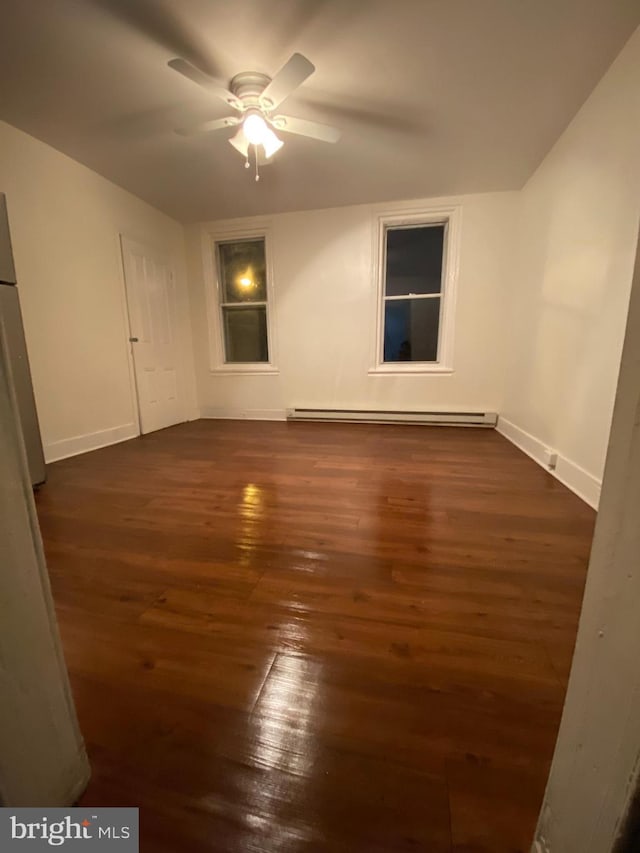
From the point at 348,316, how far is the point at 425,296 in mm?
922

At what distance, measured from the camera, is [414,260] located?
3.86m

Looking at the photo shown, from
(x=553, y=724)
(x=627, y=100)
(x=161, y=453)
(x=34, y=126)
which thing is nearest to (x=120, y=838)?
(x=553, y=724)

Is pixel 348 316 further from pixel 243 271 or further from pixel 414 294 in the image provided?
pixel 243 271

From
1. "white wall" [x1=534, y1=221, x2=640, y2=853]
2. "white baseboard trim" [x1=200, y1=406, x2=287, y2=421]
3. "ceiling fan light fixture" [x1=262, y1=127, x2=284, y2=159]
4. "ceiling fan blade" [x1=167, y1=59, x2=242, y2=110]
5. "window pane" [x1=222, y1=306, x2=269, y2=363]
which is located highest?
"ceiling fan blade" [x1=167, y1=59, x2=242, y2=110]

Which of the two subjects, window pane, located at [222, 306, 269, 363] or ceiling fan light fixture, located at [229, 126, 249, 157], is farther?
window pane, located at [222, 306, 269, 363]

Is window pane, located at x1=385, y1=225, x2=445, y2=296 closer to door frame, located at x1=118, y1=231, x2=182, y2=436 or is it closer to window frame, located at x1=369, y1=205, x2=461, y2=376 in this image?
window frame, located at x1=369, y1=205, x2=461, y2=376

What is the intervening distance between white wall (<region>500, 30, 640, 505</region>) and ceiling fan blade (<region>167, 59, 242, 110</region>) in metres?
2.16

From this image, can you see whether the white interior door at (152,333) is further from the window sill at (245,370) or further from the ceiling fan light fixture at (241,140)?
the ceiling fan light fixture at (241,140)

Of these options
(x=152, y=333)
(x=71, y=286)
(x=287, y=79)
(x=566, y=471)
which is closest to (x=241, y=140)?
(x=287, y=79)

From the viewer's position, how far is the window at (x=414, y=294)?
372cm

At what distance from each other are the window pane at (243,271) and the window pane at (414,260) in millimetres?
1563

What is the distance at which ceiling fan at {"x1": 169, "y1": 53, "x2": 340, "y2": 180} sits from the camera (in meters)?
1.71

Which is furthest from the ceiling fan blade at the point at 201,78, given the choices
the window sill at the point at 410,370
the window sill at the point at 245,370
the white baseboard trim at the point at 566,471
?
the white baseboard trim at the point at 566,471

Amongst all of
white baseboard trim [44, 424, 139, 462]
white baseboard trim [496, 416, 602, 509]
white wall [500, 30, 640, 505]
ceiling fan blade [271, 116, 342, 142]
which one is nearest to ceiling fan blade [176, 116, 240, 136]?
ceiling fan blade [271, 116, 342, 142]
